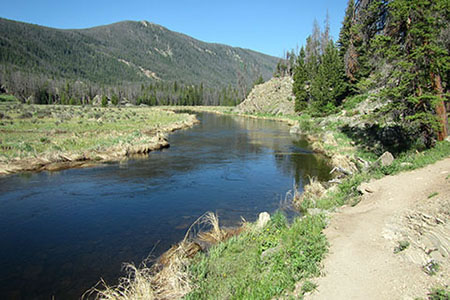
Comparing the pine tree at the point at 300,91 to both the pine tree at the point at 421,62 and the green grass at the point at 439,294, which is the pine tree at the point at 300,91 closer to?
the pine tree at the point at 421,62

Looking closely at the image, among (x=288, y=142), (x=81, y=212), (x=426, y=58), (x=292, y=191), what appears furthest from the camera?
(x=288, y=142)

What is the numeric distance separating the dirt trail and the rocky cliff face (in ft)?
213

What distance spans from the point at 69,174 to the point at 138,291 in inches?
633

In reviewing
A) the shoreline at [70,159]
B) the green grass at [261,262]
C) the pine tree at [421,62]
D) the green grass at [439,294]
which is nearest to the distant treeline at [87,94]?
the shoreline at [70,159]

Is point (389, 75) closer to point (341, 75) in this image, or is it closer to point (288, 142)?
point (288, 142)

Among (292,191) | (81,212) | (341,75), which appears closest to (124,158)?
(81,212)

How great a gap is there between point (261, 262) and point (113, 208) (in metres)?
9.43

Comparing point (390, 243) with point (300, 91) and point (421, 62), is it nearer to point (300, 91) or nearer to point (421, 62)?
point (421, 62)

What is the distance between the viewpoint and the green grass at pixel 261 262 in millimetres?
7162

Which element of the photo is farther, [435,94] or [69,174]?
[69,174]

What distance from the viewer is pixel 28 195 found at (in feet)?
54.1

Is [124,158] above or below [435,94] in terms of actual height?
below

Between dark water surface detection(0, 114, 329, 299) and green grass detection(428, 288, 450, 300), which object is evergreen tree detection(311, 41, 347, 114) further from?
green grass detection(428, 288, 450, 300)

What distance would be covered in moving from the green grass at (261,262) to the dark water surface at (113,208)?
102 inches
